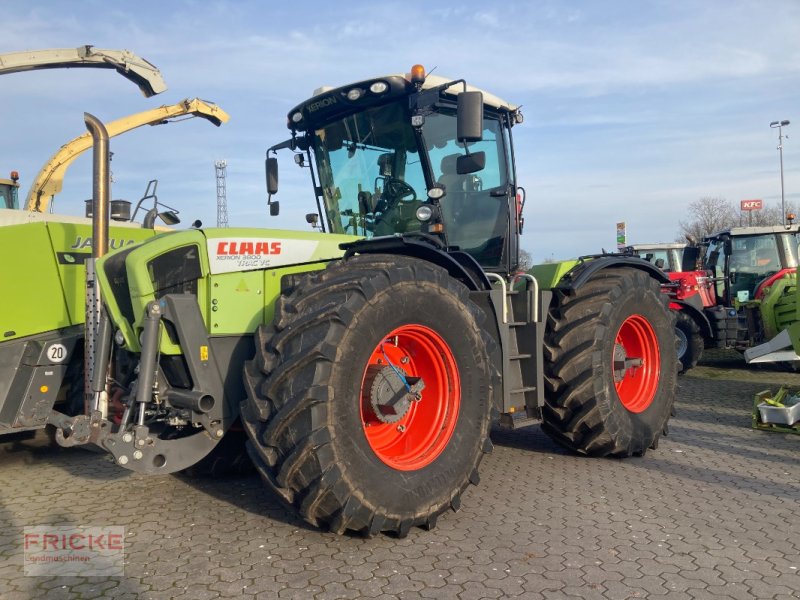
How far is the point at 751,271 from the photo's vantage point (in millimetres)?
13117

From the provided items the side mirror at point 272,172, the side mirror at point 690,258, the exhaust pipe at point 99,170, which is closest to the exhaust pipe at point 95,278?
the exhaust pipe at point 99,170

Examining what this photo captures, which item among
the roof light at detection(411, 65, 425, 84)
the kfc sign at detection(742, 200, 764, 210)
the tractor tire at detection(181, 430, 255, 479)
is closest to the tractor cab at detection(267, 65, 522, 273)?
the roof light at detection(411, 65, 425, 84)

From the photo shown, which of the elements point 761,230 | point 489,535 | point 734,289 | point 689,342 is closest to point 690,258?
point 734,289

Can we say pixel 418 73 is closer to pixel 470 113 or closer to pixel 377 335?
pixel 470 113

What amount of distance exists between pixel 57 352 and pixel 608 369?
4.16 metres

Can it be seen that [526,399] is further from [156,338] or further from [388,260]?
[156,338]

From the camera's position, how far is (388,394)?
12.7 ft

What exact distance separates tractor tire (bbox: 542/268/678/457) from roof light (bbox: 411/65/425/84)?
197 centimetres

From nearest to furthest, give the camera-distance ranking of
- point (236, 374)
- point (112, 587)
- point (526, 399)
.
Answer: point (112, 587) < point (236, 374) < point (526, 399)

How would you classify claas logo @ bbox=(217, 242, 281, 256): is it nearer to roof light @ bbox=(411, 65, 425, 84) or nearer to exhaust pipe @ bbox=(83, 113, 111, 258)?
exhaust pipe @ bbox=(83, 113, 111, 258)

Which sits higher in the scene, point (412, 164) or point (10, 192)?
point (10, 192)

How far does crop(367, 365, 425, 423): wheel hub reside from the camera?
3.84 m

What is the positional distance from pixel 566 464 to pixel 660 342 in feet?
4.97

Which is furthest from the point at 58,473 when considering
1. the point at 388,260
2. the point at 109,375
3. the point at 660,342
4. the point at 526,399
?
the point at 660,342
